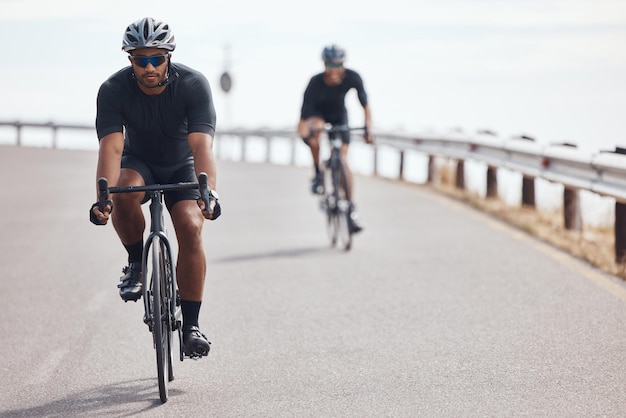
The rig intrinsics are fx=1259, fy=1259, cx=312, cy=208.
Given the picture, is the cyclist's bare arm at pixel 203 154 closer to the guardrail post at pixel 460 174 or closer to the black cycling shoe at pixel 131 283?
the black cycling shoe at pixel 131 283

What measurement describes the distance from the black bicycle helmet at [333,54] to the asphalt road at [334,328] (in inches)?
81.7

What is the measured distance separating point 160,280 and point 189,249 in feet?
0.93

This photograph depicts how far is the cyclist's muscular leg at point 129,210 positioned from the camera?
6.93 meters

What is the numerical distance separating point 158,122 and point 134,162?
0.31 meters

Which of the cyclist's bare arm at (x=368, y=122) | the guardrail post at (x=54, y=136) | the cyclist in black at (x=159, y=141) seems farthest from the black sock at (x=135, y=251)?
the guardrail post at (x=54, y=136)

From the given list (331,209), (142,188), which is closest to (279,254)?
(331,209)

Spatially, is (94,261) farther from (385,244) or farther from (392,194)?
(392,194)

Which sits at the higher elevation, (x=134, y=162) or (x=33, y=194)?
(x=134, y=162)

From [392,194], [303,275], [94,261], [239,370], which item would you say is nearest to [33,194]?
[392,194]

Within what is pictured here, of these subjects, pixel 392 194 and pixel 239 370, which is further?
pixel 392 194

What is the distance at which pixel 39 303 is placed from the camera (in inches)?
411

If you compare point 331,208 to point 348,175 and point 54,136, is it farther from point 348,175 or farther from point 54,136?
point 54,136

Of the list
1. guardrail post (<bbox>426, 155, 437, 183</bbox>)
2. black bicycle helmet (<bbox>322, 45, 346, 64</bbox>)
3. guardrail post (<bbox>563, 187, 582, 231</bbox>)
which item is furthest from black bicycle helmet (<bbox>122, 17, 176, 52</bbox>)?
guardrail post (<bbox>426, 155, 437, 183</bbox>)

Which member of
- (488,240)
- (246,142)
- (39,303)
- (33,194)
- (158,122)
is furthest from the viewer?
(246,142)
